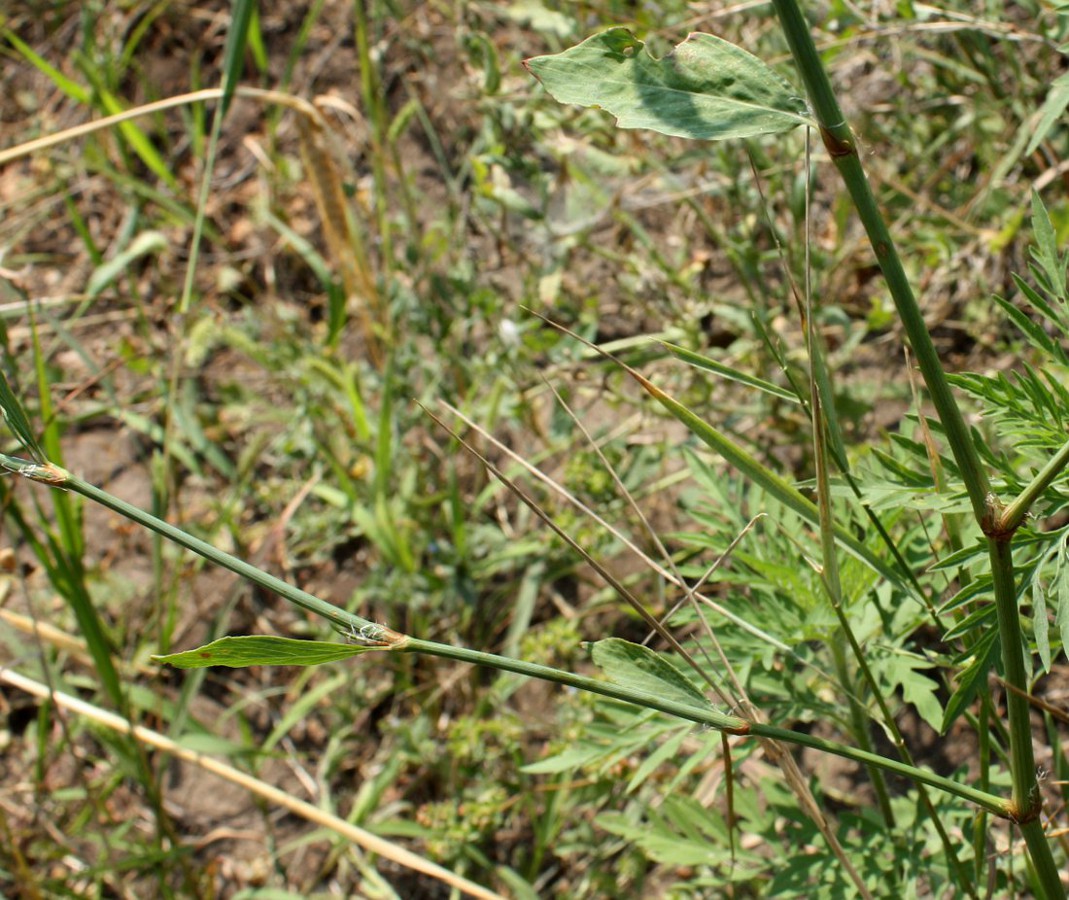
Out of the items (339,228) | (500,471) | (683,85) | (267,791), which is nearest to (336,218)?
(339,228)

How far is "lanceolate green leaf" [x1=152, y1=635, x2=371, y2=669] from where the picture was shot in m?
0.83

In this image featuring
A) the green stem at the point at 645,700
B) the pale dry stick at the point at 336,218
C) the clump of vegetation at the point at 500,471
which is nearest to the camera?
the green stem at the point at 645,700

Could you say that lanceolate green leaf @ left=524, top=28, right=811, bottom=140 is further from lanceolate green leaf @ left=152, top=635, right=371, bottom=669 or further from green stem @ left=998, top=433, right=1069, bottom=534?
lanceolate green leaf @ left=152, top=635, right=371, bottom=669

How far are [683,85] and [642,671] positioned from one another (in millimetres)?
520

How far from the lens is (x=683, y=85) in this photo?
33.9 inches

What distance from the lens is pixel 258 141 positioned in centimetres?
386

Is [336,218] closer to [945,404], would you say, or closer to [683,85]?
[683,85]

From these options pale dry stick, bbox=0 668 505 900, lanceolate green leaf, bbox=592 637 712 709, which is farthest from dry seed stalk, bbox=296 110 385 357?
lanceolate green leaf, bbox=592 637 712 709

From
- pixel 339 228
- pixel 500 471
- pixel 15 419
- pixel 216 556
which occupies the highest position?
pixel 15 419

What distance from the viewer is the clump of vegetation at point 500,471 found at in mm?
1743

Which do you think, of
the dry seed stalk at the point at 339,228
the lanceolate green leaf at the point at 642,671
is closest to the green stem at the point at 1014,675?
the lanceolate green leaf at the point at 642,671

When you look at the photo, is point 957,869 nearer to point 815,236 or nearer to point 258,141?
point 815,236

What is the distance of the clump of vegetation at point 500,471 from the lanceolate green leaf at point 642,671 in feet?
1.41

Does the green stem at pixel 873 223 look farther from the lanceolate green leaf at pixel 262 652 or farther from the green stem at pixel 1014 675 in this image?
the lanceolate green leaf at pixel 262 652
